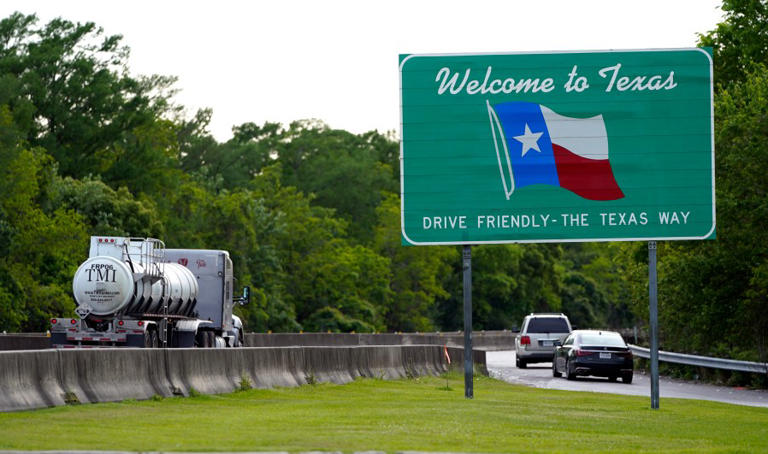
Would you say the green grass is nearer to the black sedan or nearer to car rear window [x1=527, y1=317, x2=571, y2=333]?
the black sedan

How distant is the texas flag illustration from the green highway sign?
0.06 feet

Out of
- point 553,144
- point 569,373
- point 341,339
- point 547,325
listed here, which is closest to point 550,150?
point 553,144

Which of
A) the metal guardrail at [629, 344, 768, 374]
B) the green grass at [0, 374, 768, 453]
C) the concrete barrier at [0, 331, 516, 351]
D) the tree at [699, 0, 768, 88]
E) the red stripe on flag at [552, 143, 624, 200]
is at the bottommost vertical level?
the green grass at [0, 374, 768, 453]

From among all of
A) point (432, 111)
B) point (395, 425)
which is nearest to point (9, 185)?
point (432, 111)

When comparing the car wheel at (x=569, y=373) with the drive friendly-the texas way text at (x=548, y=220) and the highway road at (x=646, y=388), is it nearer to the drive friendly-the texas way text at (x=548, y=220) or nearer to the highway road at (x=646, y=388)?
the highway road at (x=646, y=388)

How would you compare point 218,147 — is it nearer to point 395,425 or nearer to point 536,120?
point 536,120

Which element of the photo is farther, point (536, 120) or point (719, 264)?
point (719, 264)

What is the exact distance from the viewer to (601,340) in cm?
3519

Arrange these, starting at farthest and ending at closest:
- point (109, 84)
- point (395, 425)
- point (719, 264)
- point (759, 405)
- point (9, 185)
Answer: point (109, 84) < point (9, 185) < point (719, 264) < point (759, 405) < point (395, 425)

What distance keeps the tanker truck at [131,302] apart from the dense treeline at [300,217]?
13905mm

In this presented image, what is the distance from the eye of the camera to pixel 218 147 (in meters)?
123

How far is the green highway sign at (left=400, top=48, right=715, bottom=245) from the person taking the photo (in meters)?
23.7

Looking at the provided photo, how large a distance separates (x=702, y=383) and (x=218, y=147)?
89011mm

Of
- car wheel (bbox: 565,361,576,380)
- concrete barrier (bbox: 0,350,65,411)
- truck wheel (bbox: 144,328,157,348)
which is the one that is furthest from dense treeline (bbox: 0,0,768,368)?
concrete barrier (bbox: 0,350,65,411)
